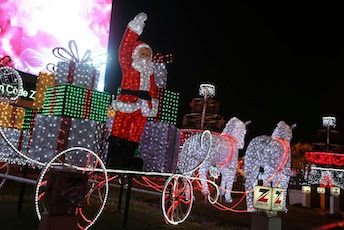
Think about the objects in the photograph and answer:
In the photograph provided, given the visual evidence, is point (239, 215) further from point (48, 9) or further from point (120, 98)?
point (48, 9)

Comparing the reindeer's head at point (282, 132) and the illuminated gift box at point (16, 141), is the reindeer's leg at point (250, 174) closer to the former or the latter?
the reindeer's head at point (282, 132)

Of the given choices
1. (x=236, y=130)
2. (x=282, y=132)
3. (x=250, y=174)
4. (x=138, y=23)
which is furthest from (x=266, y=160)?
(x=138, y=23)

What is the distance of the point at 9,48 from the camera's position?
2367 centimetres

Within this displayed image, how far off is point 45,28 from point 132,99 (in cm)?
2055

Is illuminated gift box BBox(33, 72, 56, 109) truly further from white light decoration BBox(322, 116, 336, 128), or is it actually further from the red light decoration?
the red light decoration

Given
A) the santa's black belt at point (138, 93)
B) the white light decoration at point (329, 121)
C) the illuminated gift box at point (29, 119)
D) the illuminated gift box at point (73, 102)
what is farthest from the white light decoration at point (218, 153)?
the white light decoration at point (329, 121)

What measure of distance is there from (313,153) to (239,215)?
32.3 m

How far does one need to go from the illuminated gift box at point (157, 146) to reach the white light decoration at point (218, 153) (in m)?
5.96

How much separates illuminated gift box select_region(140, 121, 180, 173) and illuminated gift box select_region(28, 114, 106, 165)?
4.12 ft

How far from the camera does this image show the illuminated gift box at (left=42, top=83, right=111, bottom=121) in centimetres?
632

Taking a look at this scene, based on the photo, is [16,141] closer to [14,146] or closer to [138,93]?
[14,146]

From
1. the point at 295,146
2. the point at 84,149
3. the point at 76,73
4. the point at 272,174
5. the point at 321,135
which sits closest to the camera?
the point at 84,149

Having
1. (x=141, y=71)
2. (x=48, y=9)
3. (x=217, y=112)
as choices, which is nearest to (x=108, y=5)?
(x=48, y=9)

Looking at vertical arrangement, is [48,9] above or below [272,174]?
above
